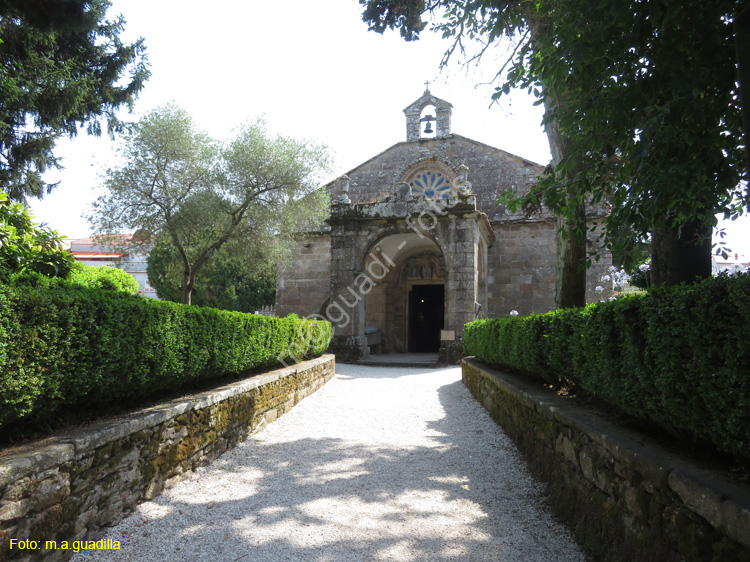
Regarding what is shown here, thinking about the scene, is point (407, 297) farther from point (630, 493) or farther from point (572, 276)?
point (630, 493)

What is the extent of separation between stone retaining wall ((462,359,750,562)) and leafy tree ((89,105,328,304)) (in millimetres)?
8243

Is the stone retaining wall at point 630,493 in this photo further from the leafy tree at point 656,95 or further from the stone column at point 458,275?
the stone column at point 458,275

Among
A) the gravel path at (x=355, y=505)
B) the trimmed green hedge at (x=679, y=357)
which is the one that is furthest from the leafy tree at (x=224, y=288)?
the trimmed green hedge at (x=679, y=357)

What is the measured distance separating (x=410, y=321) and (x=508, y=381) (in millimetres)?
11226

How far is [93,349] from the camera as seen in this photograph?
2.92m

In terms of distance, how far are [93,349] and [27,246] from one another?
1.89 metres

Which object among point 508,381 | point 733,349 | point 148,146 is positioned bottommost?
point 508,381

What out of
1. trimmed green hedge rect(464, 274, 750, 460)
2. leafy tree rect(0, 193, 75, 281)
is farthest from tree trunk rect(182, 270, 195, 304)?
trimmed green hedge rect(464, 274, 750, 460)

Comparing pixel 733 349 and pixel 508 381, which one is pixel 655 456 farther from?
pixel 508 381

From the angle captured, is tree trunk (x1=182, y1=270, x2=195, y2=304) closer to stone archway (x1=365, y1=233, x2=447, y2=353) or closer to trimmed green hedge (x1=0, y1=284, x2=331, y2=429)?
trimmed green hedge (x1=0, y1=284, x2=331, y2=429)

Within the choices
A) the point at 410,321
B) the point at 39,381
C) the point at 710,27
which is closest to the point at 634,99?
the point at 710,27

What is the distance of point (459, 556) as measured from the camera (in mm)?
2625

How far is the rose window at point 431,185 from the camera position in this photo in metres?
17.2

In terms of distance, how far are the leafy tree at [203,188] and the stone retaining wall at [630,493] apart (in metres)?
8.24
